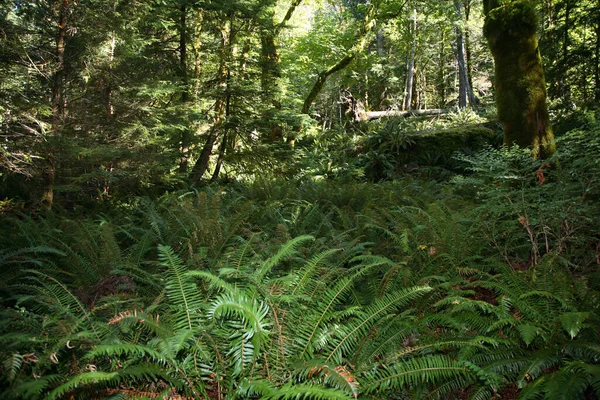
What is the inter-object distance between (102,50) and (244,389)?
7.89 metres

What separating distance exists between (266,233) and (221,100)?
17.5 ft

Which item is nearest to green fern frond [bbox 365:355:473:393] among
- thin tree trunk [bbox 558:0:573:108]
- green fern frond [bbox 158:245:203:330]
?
green fern frond [bbox 158:245:203:330]

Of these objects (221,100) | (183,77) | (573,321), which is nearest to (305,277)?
(573,321)

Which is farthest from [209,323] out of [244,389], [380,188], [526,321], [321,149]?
[321,149]

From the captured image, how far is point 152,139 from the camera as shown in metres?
7.04

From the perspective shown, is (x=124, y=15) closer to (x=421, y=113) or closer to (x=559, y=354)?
(x=559, y=354)

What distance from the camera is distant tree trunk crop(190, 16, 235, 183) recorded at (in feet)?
27.6

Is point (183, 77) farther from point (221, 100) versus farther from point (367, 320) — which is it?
point (367, 320)

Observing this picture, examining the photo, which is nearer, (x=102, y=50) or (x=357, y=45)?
(x=102, y=50)

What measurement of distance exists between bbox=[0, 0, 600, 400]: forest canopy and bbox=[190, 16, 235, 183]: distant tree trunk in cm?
5

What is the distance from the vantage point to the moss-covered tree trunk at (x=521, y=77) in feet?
17.0

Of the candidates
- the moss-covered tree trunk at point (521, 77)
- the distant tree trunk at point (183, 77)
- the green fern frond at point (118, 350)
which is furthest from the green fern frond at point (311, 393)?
the distant tree trunk at point (183, 77)

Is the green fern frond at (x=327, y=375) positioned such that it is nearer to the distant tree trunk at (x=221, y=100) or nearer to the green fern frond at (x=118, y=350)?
the green fern frond at (x=118, y=350)

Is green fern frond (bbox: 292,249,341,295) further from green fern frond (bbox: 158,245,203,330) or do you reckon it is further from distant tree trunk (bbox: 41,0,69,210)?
distant tree trunk (bbox: 41,0,69,210)
